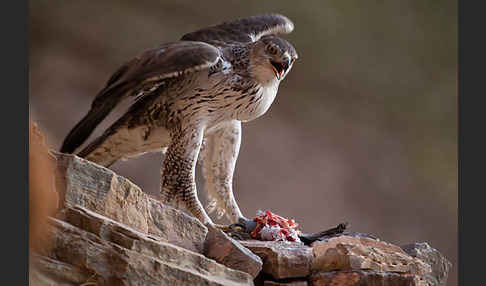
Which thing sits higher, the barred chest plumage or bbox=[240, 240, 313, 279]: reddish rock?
the barred chest plumage

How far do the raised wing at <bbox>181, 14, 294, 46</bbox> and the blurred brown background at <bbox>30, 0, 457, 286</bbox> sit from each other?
0.05m

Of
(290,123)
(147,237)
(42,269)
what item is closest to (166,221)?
(147,237)

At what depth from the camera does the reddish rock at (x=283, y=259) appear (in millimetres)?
2092

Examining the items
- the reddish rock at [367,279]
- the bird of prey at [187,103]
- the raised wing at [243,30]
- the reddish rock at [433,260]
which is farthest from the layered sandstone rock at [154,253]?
the raised wing at [243,30]

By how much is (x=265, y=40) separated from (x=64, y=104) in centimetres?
100

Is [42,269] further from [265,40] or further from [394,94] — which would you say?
Result: [394,94]

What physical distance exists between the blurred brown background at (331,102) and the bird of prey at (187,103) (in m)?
0.15

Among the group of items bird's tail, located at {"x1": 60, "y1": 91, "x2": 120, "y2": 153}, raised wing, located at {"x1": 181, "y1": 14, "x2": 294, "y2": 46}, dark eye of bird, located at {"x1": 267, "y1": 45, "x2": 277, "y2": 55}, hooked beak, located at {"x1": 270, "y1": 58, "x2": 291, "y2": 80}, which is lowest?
bird's tail, located at {"x1": 60, "y1": 91, "x2": 120, "y2": 153}

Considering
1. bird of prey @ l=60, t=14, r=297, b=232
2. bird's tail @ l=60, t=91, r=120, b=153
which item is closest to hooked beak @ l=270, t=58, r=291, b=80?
bird of prey @ l=60, t=14, r=297, b=232

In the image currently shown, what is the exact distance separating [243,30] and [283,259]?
1.47 meters

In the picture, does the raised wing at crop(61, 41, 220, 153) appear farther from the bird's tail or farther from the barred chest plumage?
the barred chest plumage

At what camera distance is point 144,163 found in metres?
3.38

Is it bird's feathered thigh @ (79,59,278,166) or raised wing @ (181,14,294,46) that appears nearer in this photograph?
bird's feathered thigh @ (79,59,278,166)

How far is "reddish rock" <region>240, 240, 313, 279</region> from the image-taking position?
6.86 ft
